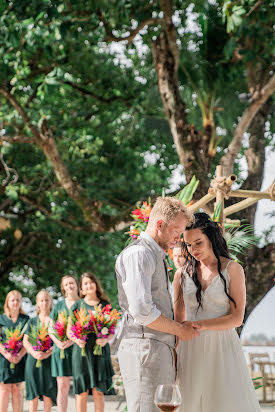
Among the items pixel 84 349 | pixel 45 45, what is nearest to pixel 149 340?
pixel 84 349

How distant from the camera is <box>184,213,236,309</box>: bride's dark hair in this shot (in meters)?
3.47

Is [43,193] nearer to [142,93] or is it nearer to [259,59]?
[142,93]

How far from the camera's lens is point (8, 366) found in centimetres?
727

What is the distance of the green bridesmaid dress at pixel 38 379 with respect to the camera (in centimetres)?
A: 705

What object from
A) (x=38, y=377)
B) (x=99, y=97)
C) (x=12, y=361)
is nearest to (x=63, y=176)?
(x=99, y=97)

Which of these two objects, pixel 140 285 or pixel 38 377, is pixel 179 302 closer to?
pixel 140 285

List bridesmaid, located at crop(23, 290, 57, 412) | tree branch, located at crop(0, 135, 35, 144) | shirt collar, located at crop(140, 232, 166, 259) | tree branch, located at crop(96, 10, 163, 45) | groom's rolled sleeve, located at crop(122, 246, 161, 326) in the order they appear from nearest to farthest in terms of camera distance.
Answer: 1. groom's rolled sleeve, located at crop(122, 246, 161, 326)
2. shirt collar, located at crop(140, 232, 166, 259)
3. bridesmaid, located at crop(23, 290, 57, 412)
4. tree branch, located at crop(96, 10, 163, 45)
5. tree branch, located at crop(0, 135, 35, 144)

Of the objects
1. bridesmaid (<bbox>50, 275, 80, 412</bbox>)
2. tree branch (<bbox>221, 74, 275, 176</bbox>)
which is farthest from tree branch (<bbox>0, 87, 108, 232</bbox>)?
bridesmaid (<bbox>50, 275, 80, 412</bbox>)

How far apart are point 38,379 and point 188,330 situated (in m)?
4.20

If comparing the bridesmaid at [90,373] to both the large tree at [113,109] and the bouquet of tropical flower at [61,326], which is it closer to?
the bouquet of tropical flower at [61,326]

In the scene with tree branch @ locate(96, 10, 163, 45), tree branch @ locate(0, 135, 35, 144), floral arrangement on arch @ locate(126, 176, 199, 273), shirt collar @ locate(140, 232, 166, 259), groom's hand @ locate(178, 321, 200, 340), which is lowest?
groom's hand @ locate(178, 321, 200, 340)

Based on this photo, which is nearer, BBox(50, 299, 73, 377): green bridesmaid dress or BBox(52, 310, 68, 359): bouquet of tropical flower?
BBox(52, 310, 68, 359): bouquet of tropical flower

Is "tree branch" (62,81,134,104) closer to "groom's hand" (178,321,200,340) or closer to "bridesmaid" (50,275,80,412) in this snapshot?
"bridesmaid" (50,275,80,412)

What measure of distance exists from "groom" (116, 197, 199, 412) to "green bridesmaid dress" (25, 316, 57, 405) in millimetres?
4043
